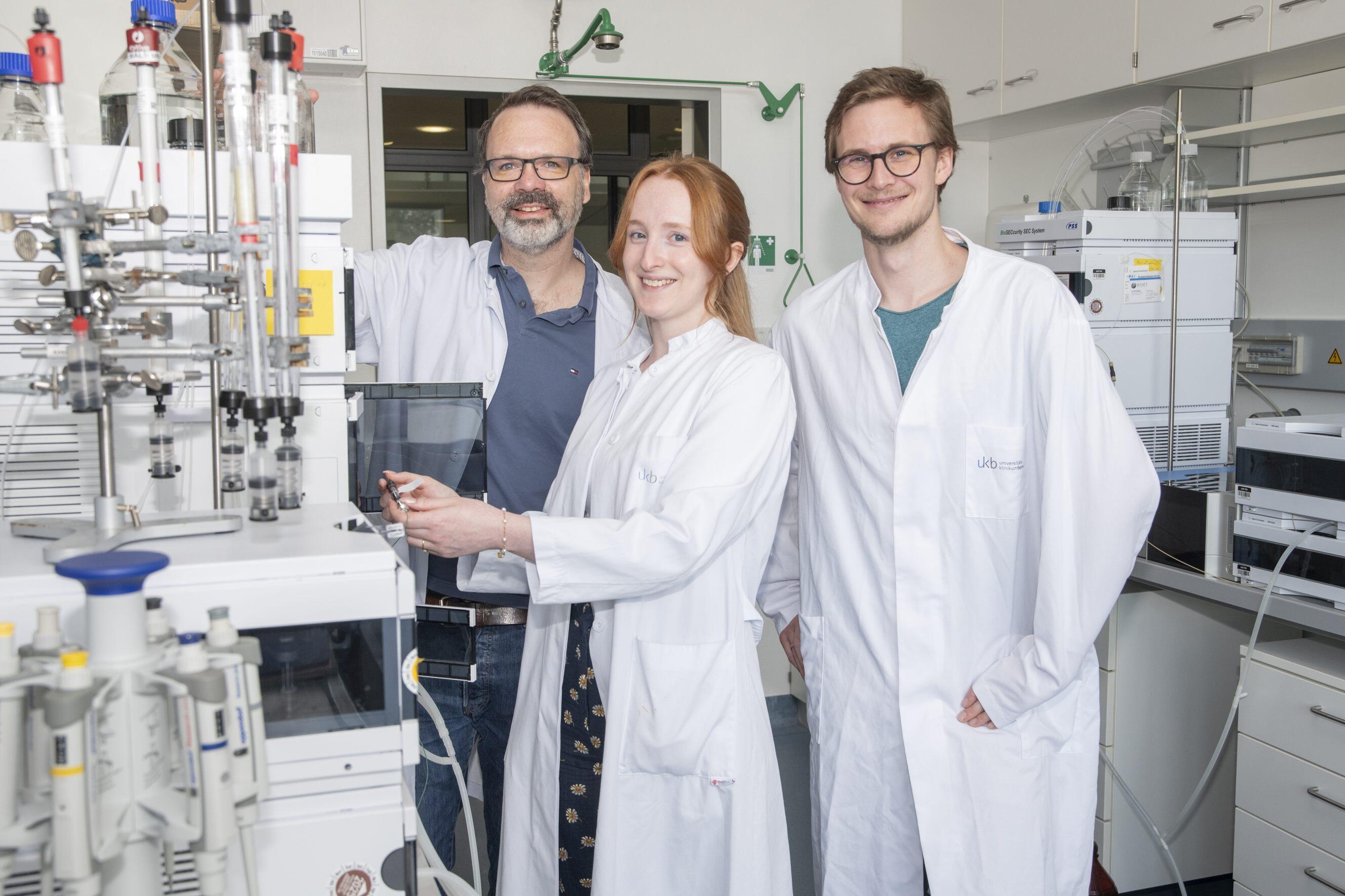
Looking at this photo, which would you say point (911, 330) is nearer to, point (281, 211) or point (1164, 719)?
point (281, 211)

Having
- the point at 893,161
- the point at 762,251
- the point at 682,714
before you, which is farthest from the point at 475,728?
the point at 762,251

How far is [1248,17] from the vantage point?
234 centimetres

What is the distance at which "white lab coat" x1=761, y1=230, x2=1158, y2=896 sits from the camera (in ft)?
4.73

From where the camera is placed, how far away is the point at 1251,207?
275cm

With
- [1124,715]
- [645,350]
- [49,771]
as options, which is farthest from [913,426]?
[1124,715]

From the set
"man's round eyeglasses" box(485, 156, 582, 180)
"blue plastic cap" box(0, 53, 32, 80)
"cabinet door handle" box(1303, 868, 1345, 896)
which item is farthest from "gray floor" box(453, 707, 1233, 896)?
"blue plastic cap" box(0, 53, 32, 80)

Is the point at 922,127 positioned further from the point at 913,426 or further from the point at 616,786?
the point at 616,786

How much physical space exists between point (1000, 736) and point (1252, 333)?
1.76 m

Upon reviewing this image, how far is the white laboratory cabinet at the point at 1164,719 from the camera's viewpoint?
2355 millimetres

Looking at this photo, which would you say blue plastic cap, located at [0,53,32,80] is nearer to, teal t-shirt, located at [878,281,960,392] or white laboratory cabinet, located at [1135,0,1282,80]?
teal t-shirt, located at [878,281,960,392]

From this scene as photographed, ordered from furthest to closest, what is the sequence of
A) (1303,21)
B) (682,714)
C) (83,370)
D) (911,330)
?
(1303,21)
(911,330)
(682,714)
(83,370)

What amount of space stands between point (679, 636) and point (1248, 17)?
2006 millimetres

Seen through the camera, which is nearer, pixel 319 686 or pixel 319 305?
pixel 319 686

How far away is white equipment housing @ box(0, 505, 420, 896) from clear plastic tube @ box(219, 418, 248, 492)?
12 centimetres
